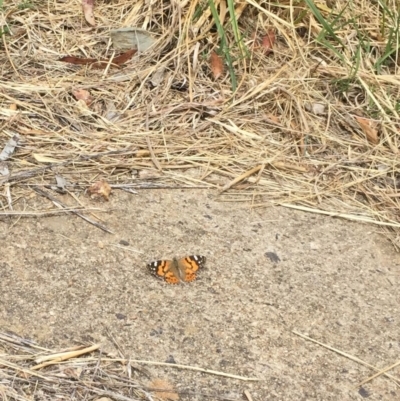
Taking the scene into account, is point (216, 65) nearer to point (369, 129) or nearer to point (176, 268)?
point (369, 129)

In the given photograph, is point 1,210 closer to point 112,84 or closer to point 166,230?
point 166,230

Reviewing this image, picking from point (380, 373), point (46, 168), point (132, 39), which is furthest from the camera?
point (132, 39)

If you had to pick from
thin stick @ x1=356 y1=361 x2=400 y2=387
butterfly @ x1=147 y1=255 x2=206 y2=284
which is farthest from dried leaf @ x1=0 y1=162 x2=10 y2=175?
thin stick @ x1=356 y1=361 x2=400 y2=387

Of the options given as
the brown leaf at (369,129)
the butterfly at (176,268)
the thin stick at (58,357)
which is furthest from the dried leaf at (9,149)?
the brown leaf at (369,129)

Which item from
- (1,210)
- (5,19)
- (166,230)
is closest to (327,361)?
(166,230)

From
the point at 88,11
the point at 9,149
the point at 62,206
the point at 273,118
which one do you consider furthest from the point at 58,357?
the point at 88,11

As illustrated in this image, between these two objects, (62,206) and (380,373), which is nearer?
(380,373)

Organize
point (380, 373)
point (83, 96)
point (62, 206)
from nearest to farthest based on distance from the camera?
point (380, 373)
point (62, 206)
point (83, 96)
